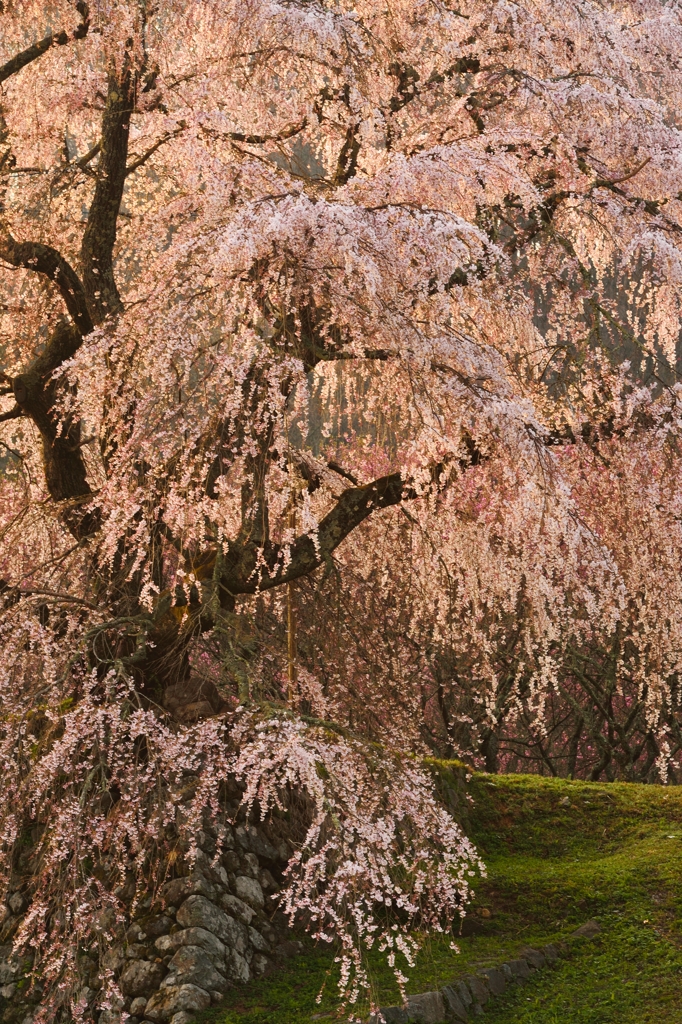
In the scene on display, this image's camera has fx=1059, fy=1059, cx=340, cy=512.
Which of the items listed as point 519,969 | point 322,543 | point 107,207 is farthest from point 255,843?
point 107,207

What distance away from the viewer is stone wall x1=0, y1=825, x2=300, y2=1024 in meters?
5.35

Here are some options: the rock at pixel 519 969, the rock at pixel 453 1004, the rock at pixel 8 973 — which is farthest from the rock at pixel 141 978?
the rock at pixel 519 969

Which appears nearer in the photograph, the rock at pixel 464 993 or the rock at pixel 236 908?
the rock at pixel 464 993

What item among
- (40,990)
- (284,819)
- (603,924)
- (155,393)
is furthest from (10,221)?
(603,924)

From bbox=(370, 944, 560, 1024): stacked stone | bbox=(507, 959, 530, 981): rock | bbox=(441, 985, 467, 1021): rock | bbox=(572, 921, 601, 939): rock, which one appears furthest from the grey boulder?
bbox=(572, 921, 601, 939): rock

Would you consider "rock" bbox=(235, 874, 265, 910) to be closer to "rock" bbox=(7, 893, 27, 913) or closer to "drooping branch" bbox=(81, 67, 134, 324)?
"rock" bbox=(7, 893, 27, 913)

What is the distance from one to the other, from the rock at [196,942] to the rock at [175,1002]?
21 centimetres

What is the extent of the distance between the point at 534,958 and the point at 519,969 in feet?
0.67

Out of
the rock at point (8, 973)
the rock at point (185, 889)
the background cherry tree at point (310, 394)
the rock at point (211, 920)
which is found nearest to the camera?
the background cherry tree at point (310, 394)

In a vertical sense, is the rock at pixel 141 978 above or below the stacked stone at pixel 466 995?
above

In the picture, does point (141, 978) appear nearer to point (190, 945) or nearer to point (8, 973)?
point (190, 945)

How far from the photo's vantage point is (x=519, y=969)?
5.91m

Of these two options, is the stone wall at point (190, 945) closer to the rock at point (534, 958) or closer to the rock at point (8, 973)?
the rock at point (8, 973)

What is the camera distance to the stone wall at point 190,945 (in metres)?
5.35
